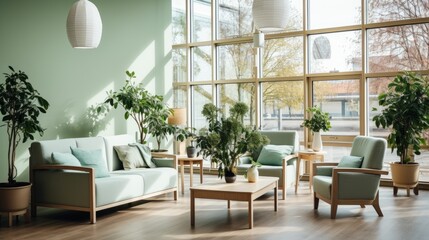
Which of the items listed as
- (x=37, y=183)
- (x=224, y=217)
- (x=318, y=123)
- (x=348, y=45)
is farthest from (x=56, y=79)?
(x=348, y=45)

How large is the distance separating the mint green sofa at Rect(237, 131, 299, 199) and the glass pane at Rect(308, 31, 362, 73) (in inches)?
60.2

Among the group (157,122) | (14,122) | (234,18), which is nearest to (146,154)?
(157,122)

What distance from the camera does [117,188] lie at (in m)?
6.19

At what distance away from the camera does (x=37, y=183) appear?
6.20m

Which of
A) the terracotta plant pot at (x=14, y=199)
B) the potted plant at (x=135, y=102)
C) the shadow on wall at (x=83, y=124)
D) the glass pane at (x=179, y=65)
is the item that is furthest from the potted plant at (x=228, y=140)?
the glass pane at (x=179, y=65)

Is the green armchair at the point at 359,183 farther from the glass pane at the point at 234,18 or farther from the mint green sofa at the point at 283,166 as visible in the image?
the glass pane at the point at 234,18

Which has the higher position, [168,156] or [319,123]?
[319,123]

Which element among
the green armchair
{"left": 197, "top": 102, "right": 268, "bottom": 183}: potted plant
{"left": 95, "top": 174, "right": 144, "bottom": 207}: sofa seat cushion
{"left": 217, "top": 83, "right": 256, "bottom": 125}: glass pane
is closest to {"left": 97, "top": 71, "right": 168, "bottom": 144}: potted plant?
{"left": 95, "top": 174, "right": 144, "bottom": 207}: sofa seat cushion

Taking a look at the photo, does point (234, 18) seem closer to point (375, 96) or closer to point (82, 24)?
point (375, 96)

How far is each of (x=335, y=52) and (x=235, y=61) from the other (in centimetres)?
203

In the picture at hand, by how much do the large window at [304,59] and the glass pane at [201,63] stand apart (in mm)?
20

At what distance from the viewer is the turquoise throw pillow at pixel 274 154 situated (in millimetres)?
7520

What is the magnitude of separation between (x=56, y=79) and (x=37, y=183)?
5.48 feet

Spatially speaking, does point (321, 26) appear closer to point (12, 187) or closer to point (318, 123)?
point (318, 123)
